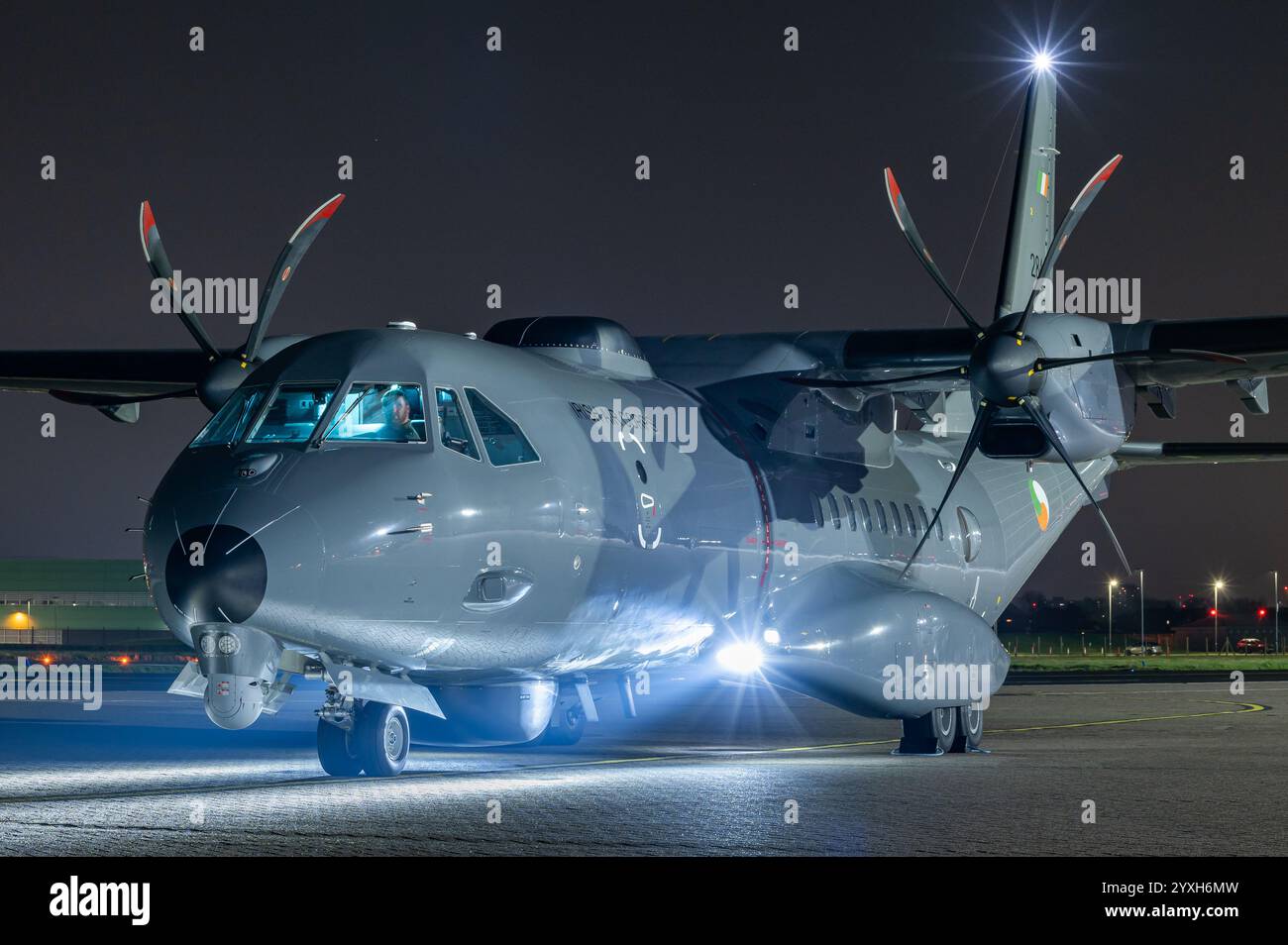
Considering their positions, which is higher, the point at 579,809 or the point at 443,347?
the point at 443,347

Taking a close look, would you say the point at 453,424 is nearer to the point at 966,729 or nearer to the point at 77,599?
the point at 966,729

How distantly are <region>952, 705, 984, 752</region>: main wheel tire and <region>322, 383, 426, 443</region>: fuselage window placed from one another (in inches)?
320

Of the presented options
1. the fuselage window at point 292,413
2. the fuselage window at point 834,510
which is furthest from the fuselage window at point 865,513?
the fuselage window at point 292,413

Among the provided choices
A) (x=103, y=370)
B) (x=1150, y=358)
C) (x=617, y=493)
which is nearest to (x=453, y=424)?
(x=617, y=493)

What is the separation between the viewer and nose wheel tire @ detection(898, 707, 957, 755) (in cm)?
1825

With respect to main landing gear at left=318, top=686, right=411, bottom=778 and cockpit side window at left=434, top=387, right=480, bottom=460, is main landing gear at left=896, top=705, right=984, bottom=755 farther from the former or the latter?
cockpit side window at left=434, top=387, right=480, bottom=460

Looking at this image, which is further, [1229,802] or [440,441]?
[440,441]

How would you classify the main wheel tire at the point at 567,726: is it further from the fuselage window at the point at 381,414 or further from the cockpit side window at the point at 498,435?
the fuselage window at the point at 381,414

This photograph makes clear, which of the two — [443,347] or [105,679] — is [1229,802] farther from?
[105,679]

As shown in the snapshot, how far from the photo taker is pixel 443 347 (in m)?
14.0

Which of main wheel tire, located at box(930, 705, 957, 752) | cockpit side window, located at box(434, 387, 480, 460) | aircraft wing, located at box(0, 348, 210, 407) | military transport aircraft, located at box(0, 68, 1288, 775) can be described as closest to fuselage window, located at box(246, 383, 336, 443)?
military transport aircraft, located at box(0, 68, 1288, 775)
